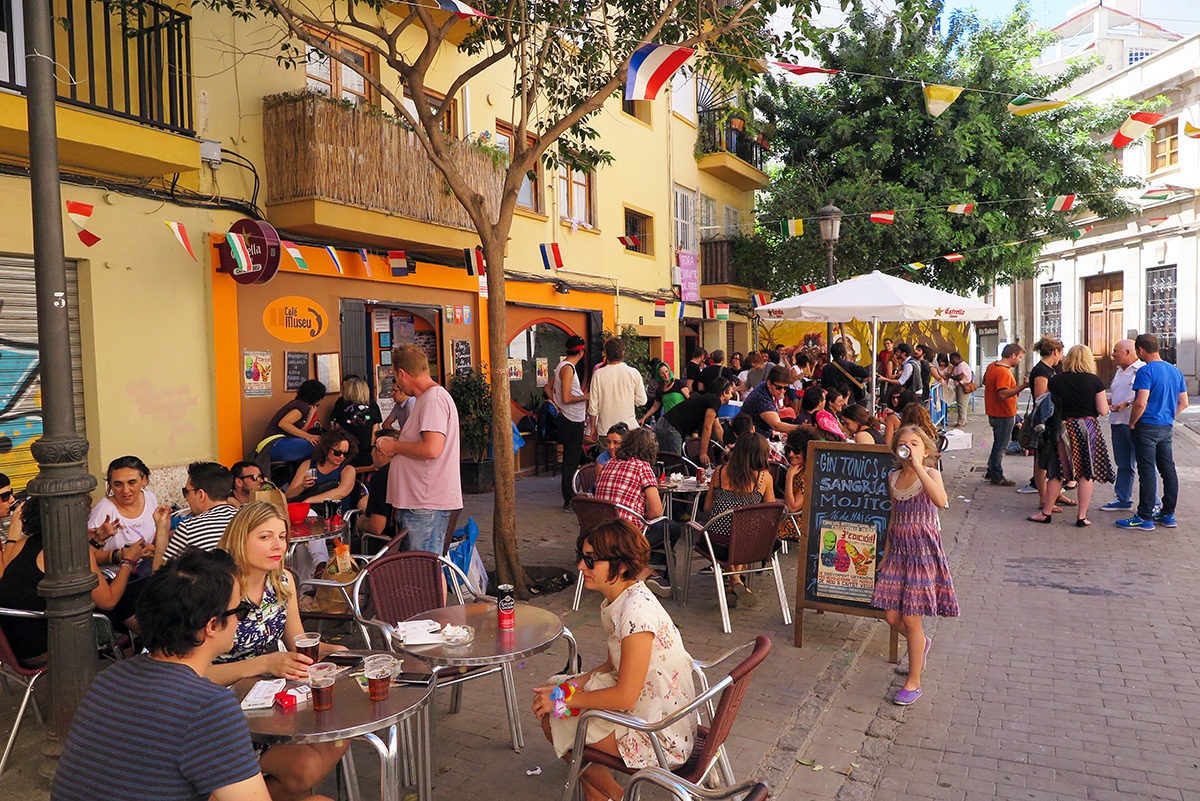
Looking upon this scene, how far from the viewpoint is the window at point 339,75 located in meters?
9.48

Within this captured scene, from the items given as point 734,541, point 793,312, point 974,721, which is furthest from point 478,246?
point 974,721

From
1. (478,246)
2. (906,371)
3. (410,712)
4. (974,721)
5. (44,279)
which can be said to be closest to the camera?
(410,712)

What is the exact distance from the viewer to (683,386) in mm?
11234

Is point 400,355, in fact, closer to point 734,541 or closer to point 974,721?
point 734,541

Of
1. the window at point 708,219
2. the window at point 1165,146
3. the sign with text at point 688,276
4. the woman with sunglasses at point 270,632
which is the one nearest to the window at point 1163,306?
the window at point 1165,146

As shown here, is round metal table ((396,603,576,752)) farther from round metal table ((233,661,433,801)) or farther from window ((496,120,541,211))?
window ((496,120,541,211))

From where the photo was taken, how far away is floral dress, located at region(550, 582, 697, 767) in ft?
9.91

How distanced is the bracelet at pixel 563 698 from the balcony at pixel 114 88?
583cm

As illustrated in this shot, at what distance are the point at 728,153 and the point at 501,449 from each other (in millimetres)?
14823

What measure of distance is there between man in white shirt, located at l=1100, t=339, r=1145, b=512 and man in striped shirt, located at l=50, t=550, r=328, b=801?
9.08 metres

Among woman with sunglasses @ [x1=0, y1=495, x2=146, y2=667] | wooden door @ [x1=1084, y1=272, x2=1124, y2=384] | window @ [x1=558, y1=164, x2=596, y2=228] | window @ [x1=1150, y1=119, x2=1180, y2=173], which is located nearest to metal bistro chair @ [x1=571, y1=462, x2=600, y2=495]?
woman with sunglasses @ [x1=0, y1=495, x2=146, y2=667]

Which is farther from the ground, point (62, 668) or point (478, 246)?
point (478, 246)

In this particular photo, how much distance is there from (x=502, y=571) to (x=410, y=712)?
12.0 feet

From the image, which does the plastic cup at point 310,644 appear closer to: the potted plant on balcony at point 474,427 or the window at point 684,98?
the potted plant on balcony at point 474,427
